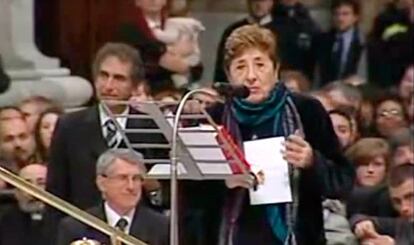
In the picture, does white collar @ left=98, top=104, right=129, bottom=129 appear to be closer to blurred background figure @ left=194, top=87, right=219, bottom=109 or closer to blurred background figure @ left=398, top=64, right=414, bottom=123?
blurred background figure @ left=194, top=87, right=219, bottom=109

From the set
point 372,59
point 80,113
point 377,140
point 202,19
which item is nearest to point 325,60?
point 372,59

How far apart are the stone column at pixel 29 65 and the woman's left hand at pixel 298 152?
4.02m

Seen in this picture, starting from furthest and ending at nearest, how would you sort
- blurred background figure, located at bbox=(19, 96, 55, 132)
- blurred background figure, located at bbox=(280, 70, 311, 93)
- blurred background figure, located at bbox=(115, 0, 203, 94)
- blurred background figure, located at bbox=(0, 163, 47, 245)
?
1. blurred background figure, located at bbox=(115, 0, 203, 94)
2. blurred background figure, located at bbox=(280, 70, 311, 93)
3. blurred background figure, located at bbox=(19, 96, 55, 132)
4. blurred background figure, located at bbox=(0, 163, 47, 245)

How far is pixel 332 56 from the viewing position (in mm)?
15070

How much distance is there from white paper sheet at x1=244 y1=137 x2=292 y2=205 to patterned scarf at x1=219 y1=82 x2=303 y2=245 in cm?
3

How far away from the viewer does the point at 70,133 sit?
998cm

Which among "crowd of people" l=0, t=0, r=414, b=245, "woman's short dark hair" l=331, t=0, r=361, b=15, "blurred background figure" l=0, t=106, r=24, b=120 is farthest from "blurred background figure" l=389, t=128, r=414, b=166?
"woman's short dark hair" l=331, t=0, r=361, b=15

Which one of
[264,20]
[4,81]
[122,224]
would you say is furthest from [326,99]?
[122,224]

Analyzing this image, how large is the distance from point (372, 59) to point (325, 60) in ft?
1.22

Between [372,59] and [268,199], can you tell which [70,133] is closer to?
[268,199]

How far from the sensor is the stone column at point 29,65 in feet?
42.2

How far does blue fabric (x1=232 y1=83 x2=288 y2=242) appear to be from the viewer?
350 inches

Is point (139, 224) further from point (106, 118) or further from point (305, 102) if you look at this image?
point (305, 102)

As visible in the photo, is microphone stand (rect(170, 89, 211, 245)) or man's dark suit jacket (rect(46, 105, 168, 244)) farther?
man's dark suit jacket (rect(46, 105, 168, 244))
